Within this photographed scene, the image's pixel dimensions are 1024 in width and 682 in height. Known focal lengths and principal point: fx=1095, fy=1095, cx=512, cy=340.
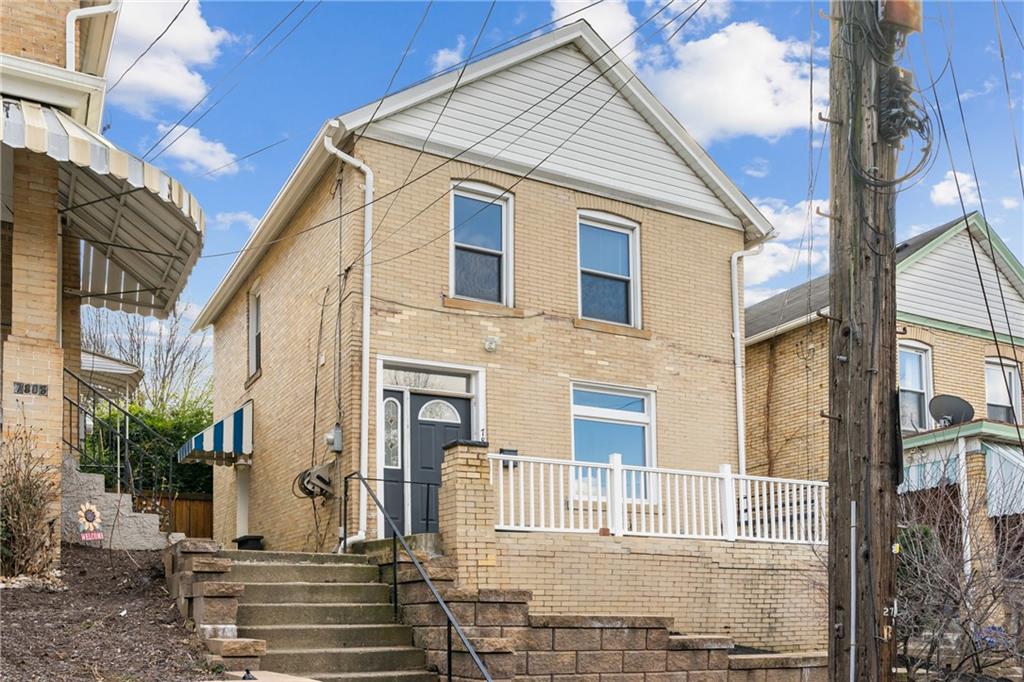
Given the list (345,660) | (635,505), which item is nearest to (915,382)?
(635,505)

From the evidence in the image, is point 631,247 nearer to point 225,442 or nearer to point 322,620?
point 225,442

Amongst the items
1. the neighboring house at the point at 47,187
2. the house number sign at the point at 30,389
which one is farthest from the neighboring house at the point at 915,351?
the house number sign at the point at 30,389

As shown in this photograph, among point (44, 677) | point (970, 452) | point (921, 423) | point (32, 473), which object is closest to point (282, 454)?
point (32, 473)

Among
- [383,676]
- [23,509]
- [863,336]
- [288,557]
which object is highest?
[863,336]

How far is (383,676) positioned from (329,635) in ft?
2.52

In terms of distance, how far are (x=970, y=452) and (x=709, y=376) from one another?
Result: 4.03m

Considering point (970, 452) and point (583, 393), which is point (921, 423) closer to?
point (970, 452)

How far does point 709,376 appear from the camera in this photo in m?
16.9

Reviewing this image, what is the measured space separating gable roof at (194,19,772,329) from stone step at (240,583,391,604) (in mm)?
6036

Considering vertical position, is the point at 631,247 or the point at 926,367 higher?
the point at 631,247

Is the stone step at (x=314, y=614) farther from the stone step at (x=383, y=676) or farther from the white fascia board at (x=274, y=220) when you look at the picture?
the white fascia board at (x=274, y=220)

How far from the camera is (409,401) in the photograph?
14.4 meters

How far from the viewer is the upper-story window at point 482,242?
49.7 feet

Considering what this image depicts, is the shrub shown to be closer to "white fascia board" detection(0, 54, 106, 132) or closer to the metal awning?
the metal awning
